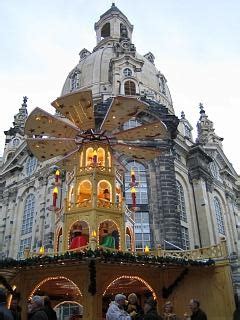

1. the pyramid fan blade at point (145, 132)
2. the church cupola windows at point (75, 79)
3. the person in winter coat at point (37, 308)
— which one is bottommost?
the person in winter coat at point (37, 308)

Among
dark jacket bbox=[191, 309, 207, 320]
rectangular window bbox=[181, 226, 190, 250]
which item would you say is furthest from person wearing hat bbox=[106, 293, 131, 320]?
rectangular window bbox=[181, 226, 190, 250]

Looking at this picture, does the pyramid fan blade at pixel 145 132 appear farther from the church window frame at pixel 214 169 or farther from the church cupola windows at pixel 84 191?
the church window frame at pixel 214 169

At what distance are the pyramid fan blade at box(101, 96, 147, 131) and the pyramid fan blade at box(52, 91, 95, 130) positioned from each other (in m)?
0.99

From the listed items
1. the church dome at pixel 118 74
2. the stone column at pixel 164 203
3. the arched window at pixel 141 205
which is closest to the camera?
the stone column at pixel 164 203

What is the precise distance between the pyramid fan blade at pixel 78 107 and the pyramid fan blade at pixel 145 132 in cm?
190

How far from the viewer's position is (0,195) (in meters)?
35.4

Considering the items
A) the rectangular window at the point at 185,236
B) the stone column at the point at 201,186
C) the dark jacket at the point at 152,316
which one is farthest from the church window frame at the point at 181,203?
the dark jacket at the point at 152,316

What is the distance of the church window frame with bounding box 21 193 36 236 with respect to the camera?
29.9 metres

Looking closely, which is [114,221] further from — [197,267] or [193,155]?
[193,155]

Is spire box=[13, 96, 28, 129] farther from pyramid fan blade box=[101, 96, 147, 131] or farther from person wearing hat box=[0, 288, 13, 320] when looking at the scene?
person wearing hat box=[0, 288, 13, 320]

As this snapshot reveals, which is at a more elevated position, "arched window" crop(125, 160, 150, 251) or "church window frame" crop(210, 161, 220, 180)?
"church window frame" crop(210, 161, 220, 180)

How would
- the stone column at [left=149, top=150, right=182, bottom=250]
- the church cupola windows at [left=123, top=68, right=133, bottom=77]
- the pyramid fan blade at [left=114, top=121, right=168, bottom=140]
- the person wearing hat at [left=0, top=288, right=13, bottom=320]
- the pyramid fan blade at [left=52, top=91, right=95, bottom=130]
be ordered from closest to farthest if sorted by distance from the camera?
the person wearing hat at [left=0, top=288, right=13, bottom=320], the pyramid fan blade at [left=52, top=91, right=95, bottom=130], the pyramid fan blade at [left=114, top=121, right=168, bottom=140], the stone column at [left=149, top=150, right=182, bottom=250], the church cupola windows at [left=123, top=68, right=133, bottom=77]

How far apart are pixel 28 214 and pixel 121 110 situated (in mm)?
16695

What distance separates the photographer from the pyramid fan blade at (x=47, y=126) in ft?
59.5
